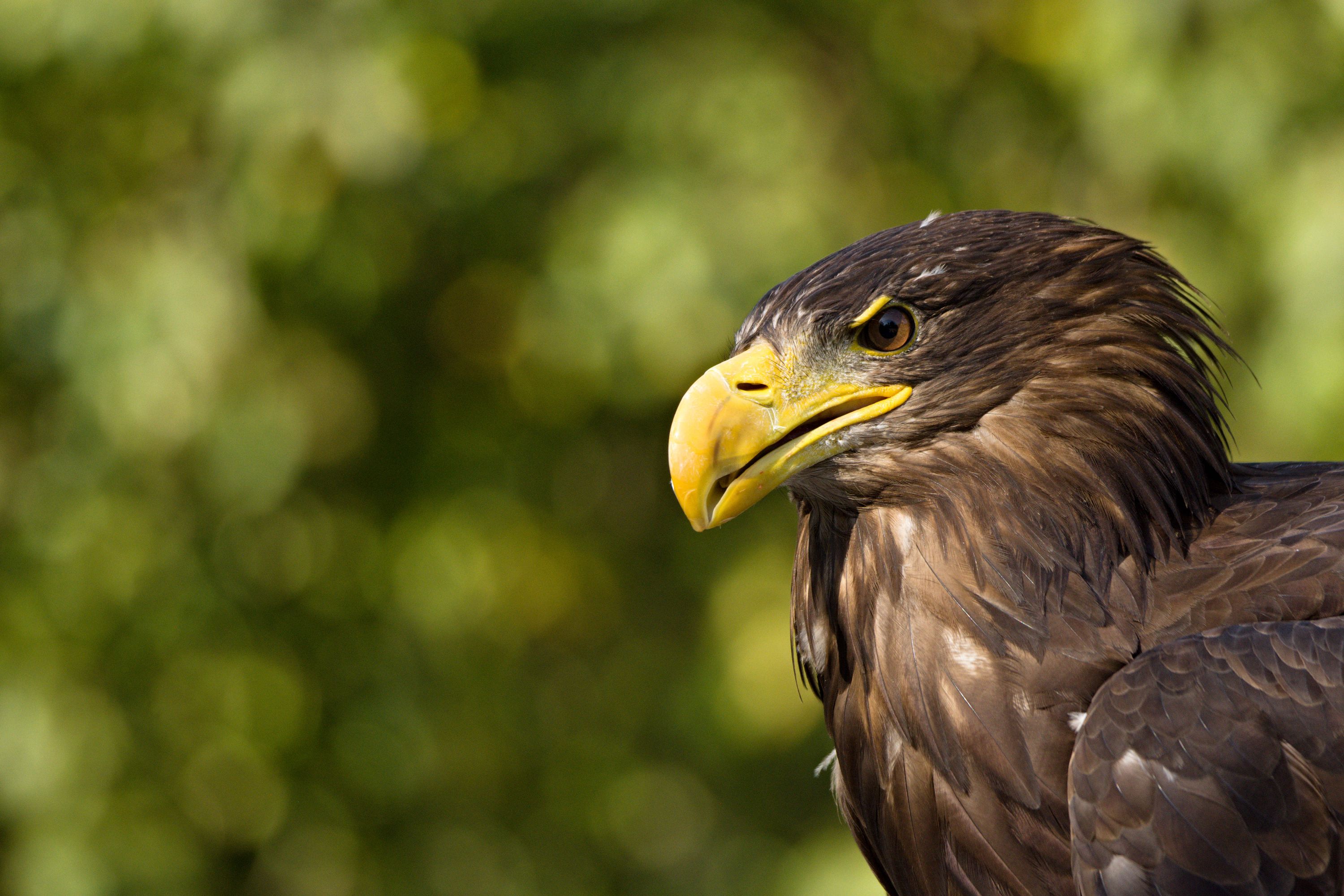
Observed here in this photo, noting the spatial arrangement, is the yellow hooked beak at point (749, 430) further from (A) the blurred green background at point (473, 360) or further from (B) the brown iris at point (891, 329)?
(A) the blurred green background at point (473, 360)

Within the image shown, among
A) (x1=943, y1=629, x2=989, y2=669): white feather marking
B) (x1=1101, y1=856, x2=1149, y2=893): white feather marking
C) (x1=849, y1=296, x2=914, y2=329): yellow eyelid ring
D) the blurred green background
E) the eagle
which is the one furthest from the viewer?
the blurred green background

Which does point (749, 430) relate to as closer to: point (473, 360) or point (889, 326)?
point (889, 326)

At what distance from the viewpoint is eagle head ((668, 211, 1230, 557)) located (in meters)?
2.25

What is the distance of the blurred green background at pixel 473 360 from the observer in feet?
14.4

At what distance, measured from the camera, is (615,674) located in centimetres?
572

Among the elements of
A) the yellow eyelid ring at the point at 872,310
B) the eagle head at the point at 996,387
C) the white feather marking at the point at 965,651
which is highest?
the yellow eyelid ring at the point at 872,310

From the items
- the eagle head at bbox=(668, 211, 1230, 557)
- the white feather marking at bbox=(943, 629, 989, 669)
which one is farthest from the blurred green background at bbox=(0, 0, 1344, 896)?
the white feather marking at bbox=(943, 629, 989, 669)

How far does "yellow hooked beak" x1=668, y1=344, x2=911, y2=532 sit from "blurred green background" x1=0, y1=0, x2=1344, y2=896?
2008 millimetres

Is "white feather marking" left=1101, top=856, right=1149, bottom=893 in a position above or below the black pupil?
below

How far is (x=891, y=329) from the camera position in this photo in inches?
91.4

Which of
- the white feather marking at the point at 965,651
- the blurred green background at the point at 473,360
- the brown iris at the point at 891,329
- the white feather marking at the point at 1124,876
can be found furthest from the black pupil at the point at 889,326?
the blurred green background at the point at 473,360

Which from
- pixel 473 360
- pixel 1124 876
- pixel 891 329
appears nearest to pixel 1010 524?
pixel 891 329

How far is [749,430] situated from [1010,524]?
18.5 inches

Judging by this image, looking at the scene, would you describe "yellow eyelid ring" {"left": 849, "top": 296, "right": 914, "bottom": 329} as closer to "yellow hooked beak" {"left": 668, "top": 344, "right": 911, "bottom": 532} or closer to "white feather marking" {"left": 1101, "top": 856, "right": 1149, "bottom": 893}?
"yellow hooked beak" {"left": 668, "top": 344, "right": 911, "bottom": 532}
